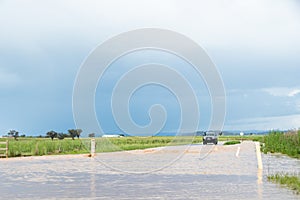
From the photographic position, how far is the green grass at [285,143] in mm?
32938

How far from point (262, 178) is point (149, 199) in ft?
20.9

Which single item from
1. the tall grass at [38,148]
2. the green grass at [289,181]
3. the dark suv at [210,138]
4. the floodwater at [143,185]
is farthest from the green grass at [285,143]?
the dark suv at [210,138]

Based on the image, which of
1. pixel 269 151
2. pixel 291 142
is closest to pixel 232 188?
pixel 291 142

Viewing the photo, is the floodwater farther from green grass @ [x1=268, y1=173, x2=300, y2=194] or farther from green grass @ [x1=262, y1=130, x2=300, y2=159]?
green grass @ [x1=262, y1=130, x2=300, y2=159]

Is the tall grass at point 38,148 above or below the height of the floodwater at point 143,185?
above

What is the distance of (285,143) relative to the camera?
36.4 m

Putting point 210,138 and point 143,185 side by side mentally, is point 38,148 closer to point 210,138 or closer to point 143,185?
point 143,185

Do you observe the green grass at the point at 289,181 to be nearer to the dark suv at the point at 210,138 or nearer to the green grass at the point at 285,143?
the green grass at the point at 285,143

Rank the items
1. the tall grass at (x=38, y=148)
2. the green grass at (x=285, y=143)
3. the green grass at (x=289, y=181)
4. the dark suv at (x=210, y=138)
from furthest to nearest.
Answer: the dark suv at (x=210, y=138)
the tall grass at (x=38, y=148)
the green grass at (x=285, y=143)
the green grass at (x=289, y=181)

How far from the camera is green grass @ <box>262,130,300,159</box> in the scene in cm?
3294

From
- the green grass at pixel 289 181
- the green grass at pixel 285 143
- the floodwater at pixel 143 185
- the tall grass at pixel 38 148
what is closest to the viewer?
the floodwater at pixel 143 185

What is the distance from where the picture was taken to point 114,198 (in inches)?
493

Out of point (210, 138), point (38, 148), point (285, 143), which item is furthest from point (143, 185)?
point (210, 138)

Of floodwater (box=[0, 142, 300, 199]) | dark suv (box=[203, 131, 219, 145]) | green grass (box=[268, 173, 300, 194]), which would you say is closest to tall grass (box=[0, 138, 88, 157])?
floodwater (box=[0, 142, 300, 199])
